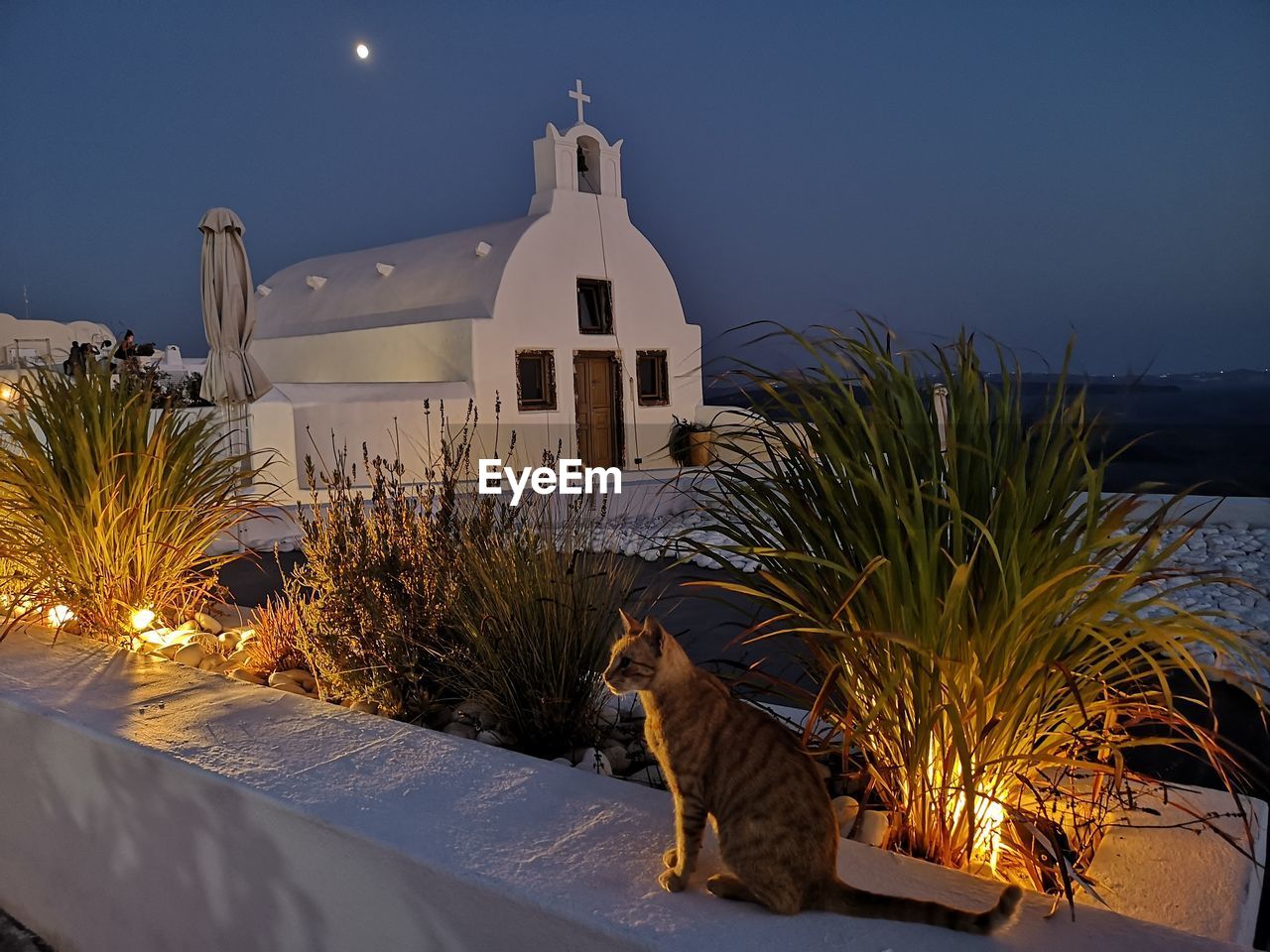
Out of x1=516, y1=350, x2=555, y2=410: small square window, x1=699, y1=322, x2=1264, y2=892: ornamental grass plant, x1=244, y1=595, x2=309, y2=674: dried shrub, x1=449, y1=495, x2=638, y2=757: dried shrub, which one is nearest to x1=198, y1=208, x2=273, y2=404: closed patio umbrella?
x1=516, y1=350, x2=555, y2=410: small square window

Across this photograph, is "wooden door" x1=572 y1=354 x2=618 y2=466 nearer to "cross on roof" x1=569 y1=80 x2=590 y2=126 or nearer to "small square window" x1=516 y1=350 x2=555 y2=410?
"small square window" x1=516 y1=350 x2=555 y2=410

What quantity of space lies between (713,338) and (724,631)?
3477 millimetres

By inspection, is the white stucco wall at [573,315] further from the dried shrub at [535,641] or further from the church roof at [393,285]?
the dried shrub at [535,641]

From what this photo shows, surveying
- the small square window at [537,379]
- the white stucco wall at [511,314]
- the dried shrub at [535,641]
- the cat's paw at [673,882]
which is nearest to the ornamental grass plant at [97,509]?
the dried shrub at [535,641]

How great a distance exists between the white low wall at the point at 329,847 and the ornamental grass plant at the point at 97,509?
0.85 m

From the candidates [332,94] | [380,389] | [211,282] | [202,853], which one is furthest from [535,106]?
[202,853]

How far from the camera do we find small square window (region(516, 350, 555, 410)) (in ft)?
46.4

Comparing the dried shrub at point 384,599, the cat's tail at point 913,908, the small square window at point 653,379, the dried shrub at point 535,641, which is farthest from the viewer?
the small square window at point 653,379

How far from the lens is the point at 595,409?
14.9m

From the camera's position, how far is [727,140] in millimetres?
13289

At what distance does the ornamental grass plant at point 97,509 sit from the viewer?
373 centimetres

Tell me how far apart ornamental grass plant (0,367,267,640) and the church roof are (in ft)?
32.6

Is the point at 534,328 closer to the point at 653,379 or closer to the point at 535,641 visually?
the point at 653,379

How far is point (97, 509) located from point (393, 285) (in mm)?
12244
